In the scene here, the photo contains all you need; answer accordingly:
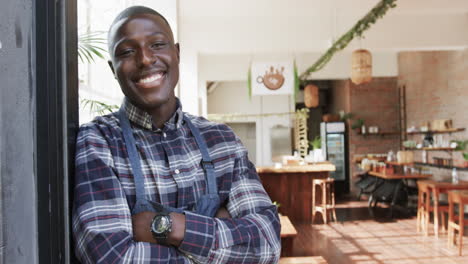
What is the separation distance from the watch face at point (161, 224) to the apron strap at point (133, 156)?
2.9 inches

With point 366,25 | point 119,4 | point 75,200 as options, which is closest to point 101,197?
point 75,200

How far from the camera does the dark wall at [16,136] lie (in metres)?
0.80

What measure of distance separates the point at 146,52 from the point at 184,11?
595cm

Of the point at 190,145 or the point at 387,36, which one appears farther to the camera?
the point at 387,36

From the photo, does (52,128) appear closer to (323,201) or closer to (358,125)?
(323,201)

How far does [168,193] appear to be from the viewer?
1.03 meters

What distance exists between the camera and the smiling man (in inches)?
35.9

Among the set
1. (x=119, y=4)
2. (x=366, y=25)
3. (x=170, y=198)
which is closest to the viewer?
(x=170, y=198)

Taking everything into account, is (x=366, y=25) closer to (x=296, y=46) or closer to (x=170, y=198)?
(x=296, y=46)

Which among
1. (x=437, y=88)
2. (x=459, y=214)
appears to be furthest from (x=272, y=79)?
(x=437, y=88)

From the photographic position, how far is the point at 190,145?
1.13 metres

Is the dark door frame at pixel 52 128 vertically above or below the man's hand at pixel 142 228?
above

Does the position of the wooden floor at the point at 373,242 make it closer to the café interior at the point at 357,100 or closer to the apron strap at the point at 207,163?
the café interior at the point at 357,100

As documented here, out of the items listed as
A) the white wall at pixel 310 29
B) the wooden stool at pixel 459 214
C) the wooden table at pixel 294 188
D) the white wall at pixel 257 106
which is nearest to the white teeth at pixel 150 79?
the wooden stool at pixel 459 214
